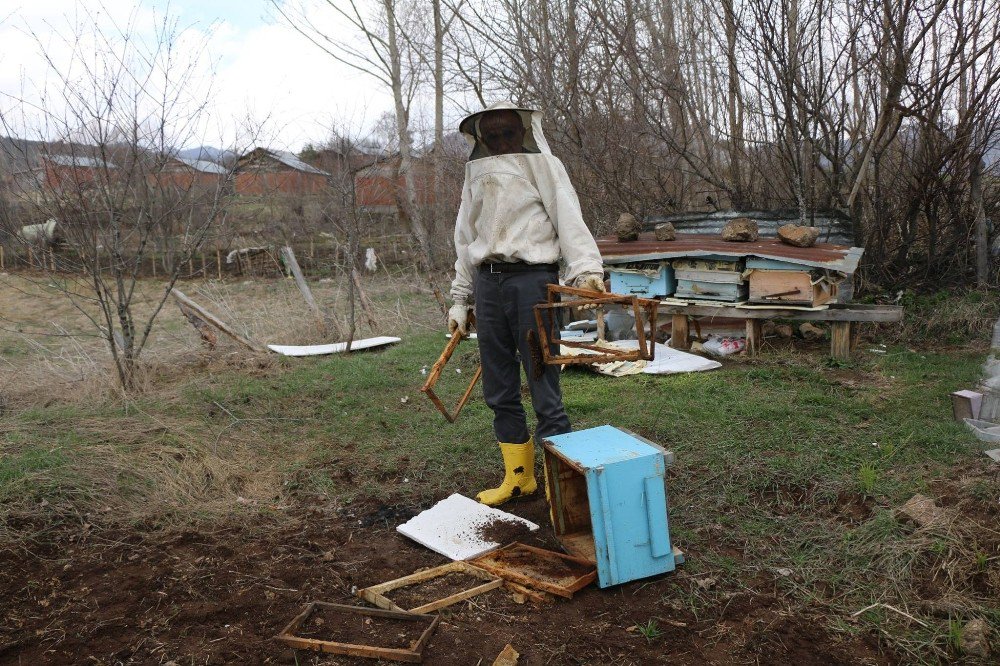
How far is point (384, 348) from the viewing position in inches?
332

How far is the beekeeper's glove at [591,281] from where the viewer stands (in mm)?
3430

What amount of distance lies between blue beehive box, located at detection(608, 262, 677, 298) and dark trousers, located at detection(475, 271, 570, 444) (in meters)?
3.83

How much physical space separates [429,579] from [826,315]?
4.96 metres

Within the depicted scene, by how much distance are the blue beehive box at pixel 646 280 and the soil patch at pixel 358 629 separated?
5322mm

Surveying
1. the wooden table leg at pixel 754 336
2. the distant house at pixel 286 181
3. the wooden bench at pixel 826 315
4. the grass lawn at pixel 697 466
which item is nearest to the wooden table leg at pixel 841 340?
the wooden bench at pixel 826 315

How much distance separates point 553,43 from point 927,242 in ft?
17.4

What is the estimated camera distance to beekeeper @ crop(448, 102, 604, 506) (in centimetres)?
359

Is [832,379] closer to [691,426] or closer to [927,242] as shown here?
[691,426]

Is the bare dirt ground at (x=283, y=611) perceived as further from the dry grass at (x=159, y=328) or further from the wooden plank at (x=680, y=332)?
the wooden plank at (x=680, y=332)

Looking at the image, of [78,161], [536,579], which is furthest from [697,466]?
[78,161]

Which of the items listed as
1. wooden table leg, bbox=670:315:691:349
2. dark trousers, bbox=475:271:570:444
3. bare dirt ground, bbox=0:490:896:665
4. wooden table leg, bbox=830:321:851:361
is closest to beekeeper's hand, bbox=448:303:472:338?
dark trousers, bbox=475:271:570:444

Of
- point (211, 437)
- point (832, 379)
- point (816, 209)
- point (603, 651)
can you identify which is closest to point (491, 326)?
point (603, 651)

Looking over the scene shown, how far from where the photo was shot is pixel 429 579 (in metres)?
3.05

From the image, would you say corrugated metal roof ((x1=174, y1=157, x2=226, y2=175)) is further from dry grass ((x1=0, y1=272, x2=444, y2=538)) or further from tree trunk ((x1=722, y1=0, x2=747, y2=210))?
tree trunk ((x1=722, y1=0, x2=747, y2=210))
